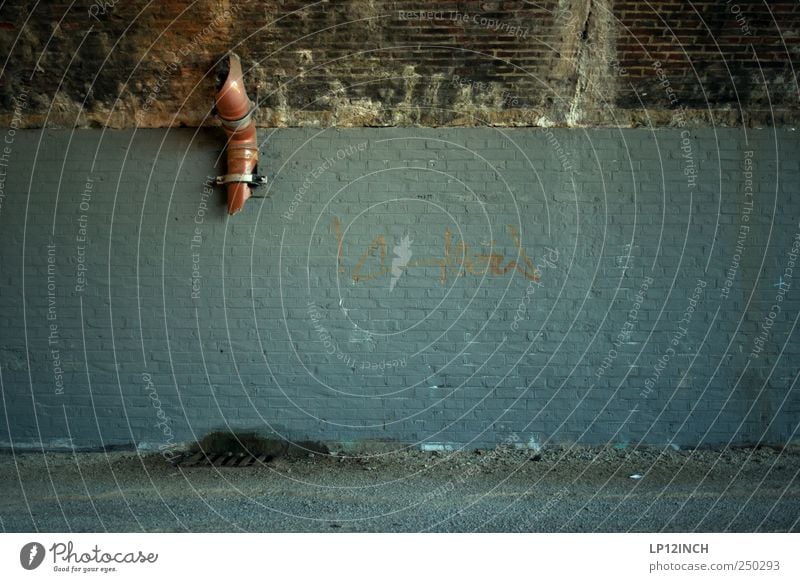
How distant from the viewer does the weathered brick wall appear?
28.1 ft

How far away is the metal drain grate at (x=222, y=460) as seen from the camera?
29.2 feet

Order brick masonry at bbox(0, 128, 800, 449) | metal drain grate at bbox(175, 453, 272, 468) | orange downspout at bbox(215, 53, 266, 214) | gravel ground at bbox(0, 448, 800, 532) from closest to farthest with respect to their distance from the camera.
→ gravel ground at bbox(0, 448, 800, 532), orange downspout at bbox(215, 53, 266, 214), metal drain grate at bbox(175, 453, 272, 468), brick masonry at bbox(0, 128, 800, 449)

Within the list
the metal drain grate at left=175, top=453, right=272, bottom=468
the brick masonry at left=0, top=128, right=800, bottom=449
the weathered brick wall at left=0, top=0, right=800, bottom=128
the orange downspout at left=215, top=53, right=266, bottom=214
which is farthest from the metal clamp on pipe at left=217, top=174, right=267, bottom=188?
the metal drain grate at left=175, top=453, right=272, bottom=468

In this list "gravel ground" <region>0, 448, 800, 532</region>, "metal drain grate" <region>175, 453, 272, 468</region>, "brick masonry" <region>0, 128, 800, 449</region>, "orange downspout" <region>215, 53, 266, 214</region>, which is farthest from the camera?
"brick masonry" <region>0, 128, 800, 449</region>

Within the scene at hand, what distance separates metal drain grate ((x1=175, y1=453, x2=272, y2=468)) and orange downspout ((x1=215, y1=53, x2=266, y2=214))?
2.44 metres

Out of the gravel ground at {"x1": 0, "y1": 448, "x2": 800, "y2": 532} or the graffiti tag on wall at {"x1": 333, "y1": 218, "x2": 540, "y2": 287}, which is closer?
the gravel ground at {"x1": 0, "y1": 448, "x2": 800, "y2": 532}

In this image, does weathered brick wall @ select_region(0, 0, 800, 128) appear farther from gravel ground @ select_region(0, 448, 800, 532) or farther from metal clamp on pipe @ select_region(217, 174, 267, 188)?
gravel ground @ select_region(0, 448, 800, 532)

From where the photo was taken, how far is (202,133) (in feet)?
30.0

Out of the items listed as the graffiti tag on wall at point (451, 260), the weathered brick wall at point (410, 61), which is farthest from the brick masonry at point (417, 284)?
the weathered brick wall at point (410, 61)

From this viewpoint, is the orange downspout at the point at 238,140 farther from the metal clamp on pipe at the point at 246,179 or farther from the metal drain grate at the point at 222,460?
the metal drain grate at the point at 222,460

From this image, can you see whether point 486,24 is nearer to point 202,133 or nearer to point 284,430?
point 202,133

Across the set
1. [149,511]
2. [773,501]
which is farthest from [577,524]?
[149,511]

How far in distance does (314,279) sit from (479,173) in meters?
1.95

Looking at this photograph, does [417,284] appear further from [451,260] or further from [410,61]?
[410,61]
